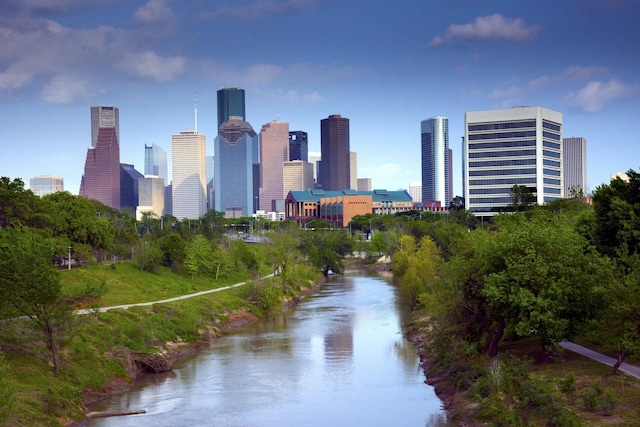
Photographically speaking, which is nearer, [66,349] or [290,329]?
[66,349]

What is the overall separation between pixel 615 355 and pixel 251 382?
2680 cm

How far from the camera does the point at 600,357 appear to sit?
52.2 meters

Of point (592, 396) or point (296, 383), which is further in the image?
point (296, 383)

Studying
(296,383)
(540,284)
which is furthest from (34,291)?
(540,284)

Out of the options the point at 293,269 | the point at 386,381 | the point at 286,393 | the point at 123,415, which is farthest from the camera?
the point at 293,269

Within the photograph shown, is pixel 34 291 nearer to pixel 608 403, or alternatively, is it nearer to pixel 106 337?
pixel 106 337

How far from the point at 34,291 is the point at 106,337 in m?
13.6

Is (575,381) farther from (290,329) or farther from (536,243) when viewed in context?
(290,329)

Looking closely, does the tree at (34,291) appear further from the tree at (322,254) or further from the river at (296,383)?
the tree at (322,254)

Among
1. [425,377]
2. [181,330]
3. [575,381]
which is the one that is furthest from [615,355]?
[181,330]

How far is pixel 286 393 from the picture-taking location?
189 ft

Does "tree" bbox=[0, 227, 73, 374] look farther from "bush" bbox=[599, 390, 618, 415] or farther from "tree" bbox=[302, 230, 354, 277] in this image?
"tree" bbox=[302, 230, 354, 277]

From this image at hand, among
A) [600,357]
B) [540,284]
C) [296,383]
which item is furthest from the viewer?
[296,383]

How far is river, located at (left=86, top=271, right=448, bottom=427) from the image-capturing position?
5109cm
